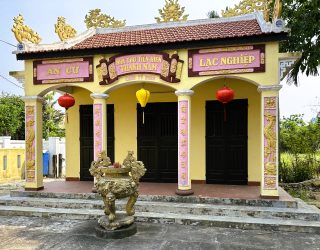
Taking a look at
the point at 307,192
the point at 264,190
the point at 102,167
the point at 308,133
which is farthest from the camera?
the point at 308,133

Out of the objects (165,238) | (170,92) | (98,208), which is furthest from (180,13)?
(165,238)

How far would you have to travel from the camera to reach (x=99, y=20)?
9.38 m

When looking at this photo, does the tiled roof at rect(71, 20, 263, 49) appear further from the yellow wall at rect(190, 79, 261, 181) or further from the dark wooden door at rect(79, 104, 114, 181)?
the dark wooden door at rect(79, 104, 114, 181)

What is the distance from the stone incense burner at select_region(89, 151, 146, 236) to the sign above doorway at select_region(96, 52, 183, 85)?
2313 mm

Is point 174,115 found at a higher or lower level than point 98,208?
higher

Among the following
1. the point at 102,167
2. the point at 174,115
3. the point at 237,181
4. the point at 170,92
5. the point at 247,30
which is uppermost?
the point at 247,30

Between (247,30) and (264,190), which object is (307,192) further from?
(247,30)

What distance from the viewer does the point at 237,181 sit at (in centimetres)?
786

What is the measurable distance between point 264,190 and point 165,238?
2420mm

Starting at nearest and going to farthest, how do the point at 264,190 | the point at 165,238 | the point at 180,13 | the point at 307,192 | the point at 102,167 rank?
the point at 165,238 < the point at 102,167 < the point at 264,190 < the point at 180,13 < the point at 307,192

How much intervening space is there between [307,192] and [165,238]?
6.04 metres

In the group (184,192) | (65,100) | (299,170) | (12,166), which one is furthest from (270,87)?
(12,166)

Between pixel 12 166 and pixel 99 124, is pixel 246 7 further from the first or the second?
pixel 12 166

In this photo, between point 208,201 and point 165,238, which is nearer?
point 165,238
